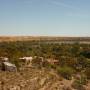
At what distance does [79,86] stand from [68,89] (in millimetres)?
2027

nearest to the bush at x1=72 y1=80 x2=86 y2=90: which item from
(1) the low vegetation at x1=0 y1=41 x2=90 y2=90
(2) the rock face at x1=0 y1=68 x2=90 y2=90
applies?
(1) the low vegetation at x1=0 y1=41 x2=90 y2=90

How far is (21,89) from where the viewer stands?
1520cm

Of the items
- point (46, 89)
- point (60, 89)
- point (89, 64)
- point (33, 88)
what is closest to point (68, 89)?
point (60, 89)

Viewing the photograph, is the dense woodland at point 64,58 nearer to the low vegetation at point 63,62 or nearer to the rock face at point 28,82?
the low vegetation at point 63,62

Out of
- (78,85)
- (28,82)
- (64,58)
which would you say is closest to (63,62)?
(64,58)

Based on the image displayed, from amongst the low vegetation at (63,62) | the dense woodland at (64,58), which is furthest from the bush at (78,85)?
the dense woodland at (64,58)

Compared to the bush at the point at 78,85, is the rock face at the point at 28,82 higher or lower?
higher

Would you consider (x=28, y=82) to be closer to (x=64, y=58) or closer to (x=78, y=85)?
(x=78, y=85)

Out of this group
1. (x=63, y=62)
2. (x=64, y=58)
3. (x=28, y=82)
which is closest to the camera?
(x=28, y=82)

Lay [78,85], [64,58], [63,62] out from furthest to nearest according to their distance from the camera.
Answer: [64,58]
[63,62]
[78,85]

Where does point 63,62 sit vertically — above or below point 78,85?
below

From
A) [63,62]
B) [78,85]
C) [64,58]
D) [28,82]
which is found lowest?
[64,58]

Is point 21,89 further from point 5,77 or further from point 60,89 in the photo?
point 60,89

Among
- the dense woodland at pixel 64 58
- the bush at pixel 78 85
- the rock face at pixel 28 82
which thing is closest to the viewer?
the rock face at pixel 28 82
